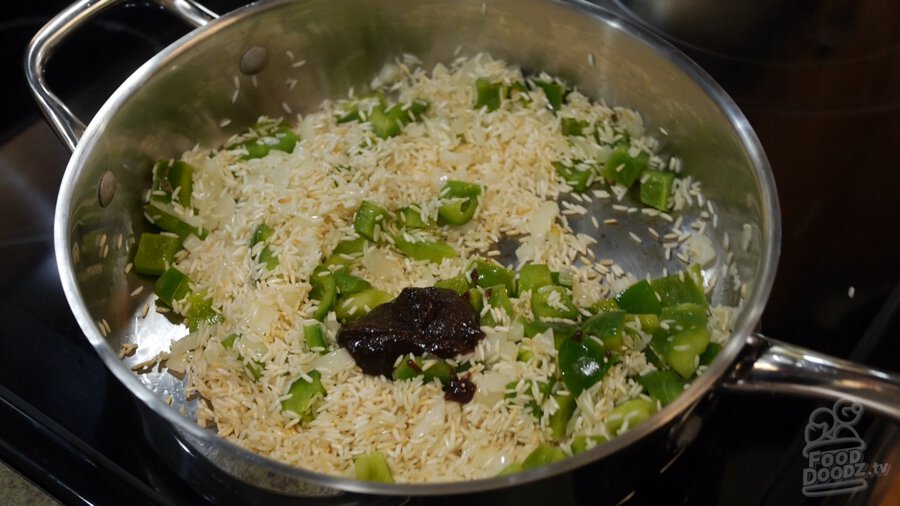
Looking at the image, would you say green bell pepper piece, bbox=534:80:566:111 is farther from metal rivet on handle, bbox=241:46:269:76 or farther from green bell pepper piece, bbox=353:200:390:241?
metal rivet on handle, bbox=241:46:269:76

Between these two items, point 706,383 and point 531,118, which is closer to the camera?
point 706,383

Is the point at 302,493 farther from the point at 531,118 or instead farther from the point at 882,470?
the point at 531,118

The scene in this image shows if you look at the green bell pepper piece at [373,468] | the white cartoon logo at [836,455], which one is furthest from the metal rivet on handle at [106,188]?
the white cartoon logo at [836,455]

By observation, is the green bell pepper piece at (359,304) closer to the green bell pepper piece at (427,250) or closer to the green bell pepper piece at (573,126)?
Result: the green bell pepper piece at (427,250)

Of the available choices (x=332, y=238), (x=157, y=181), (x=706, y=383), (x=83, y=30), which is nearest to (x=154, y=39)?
(x=83, y=30)

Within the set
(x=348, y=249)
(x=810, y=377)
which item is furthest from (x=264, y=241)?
(x=810, y=377)

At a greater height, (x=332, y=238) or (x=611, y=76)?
(x=611, y=76)

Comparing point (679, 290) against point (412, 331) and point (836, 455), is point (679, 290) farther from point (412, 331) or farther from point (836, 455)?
point (412, 331)
